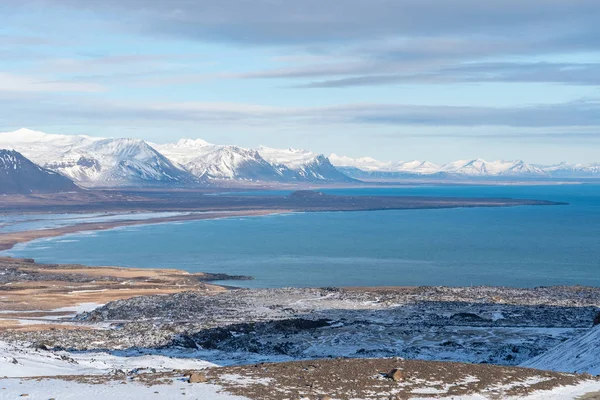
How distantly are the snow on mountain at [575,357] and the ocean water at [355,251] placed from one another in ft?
154

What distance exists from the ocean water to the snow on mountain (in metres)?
47.1

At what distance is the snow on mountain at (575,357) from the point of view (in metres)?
29.0

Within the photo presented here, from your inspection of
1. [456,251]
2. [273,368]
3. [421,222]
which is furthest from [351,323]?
[421,222]

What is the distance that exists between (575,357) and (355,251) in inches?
3245

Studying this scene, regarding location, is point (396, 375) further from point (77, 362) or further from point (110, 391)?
point (77, 362)

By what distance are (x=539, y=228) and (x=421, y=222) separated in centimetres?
2708

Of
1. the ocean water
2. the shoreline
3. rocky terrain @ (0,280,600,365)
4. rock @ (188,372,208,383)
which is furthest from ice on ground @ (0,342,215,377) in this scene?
the shoreline

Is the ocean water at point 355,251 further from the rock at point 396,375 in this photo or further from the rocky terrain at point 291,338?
the rock at point 396,375

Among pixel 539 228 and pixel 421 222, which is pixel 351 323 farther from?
pixel 421 222

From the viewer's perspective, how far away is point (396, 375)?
73.6ft

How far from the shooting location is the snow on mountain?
2895 centimetres

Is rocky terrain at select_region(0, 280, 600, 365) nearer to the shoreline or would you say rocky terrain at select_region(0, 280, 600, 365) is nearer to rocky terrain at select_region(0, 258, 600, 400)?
rocky terrain at select_region(0, 258, 600, 400)

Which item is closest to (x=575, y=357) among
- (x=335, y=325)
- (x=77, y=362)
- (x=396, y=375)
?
(x=396, y=375)

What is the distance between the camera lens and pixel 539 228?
518 feet
